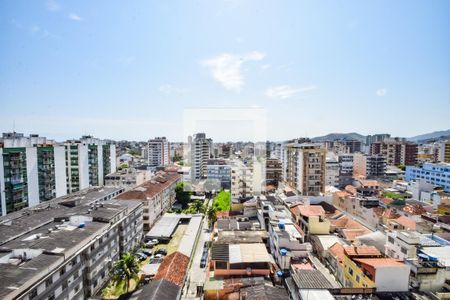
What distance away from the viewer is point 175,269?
12.9 meters

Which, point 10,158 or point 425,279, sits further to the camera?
point 10,158

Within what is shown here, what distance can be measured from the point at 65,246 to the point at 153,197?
10428 millimetres

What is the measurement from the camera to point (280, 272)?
1187cm

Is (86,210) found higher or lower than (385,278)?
higher

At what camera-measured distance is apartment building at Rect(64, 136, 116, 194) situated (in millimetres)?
26078

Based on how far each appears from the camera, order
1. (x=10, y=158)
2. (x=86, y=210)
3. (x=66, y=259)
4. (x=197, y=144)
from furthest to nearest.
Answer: (x=197, y=144) → (x=10, y=158) → (x=86, y=210) → (x=66, y=259)

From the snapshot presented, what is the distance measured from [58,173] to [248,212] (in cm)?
1755

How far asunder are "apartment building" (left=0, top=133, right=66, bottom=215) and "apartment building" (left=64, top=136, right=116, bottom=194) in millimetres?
1697

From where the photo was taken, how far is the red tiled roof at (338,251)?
13286 millimetres

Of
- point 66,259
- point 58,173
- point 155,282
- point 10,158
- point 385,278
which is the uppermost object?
point 10,158

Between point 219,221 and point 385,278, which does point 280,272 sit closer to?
point 385,278

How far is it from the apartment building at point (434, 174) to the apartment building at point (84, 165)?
126 ft

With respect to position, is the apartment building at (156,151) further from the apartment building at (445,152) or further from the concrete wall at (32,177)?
the apartment building at (445,152)

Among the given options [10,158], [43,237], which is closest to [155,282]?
[43,237]
